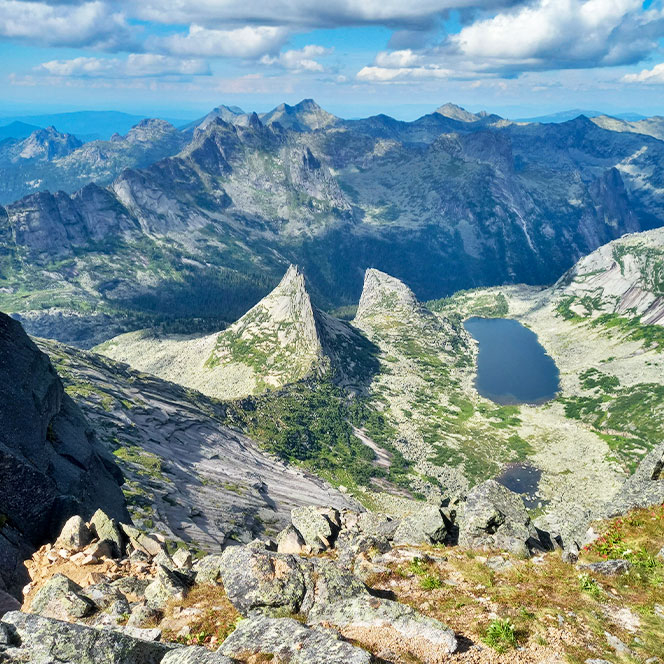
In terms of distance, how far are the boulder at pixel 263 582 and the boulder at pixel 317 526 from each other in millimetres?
12777

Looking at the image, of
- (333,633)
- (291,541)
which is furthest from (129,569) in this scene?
(333,633)

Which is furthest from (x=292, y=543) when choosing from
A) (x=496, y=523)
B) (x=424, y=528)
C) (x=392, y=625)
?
(x=392, y=625)

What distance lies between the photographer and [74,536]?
38938 millimetres

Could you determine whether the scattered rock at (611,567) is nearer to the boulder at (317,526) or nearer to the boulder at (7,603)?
the boulder at (317,526)

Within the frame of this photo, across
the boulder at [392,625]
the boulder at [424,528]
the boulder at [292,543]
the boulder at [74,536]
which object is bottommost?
the boulder at [292,543]

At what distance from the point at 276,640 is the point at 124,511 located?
41.4 metres


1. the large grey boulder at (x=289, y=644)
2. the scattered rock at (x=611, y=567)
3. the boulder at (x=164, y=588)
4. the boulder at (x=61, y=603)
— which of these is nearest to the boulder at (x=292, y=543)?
the boulder at (x=164, y=588)

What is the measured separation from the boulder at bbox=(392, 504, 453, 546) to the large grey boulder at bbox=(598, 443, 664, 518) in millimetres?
13349

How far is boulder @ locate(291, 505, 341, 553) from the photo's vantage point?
43219 mm

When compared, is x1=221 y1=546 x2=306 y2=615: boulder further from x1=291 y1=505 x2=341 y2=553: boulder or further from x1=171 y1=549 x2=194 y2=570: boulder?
x1=291 y1=505 x2=341 y2=553: boulder

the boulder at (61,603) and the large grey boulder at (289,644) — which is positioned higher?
the large grey boulder at (289,644)

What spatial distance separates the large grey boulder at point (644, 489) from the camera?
132 ft

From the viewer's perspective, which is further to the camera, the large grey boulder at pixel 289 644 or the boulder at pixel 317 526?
the boulder at pixel 317 526

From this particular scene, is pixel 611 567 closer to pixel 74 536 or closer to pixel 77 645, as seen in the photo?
pixel 77 645
